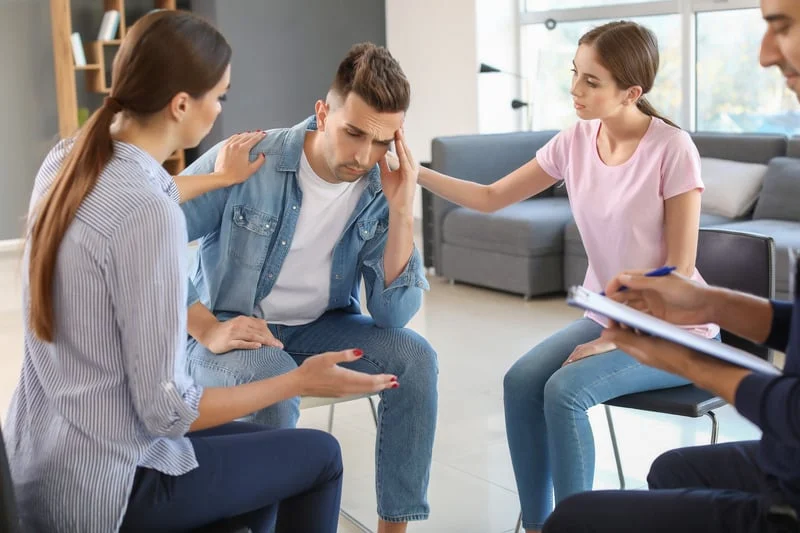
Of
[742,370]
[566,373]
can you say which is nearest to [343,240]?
[566,373]

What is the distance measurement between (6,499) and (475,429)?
216 centimetres

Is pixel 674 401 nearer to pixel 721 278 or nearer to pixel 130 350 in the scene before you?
pixel 721 278

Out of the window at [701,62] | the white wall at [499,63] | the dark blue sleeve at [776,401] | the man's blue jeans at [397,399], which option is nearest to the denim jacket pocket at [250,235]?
the man's blue jeans at [397,399]

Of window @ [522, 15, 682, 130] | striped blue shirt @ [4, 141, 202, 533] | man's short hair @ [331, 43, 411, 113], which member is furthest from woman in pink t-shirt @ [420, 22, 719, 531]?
window @ [522, 15, 682, 130]

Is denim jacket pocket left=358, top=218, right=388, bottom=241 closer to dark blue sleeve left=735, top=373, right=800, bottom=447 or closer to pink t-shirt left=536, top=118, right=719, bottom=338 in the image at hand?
pink t-shirt left=536, top=118, right=719, bottom=338

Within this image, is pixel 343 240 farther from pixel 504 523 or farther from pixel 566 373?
pixel 504 523

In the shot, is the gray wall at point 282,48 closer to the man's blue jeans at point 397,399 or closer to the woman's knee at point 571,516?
the man's blue jeans at point 397,399

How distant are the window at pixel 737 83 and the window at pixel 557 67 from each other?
Result: 26 cm

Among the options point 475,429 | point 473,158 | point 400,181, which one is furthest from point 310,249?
point 473,158

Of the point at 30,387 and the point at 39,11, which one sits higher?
the point at 39,11

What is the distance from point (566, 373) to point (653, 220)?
1.37 feet

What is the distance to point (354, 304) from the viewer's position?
102 inches

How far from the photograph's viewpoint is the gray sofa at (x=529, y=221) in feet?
16.1

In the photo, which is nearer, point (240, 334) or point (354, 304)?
point (240, 334)
